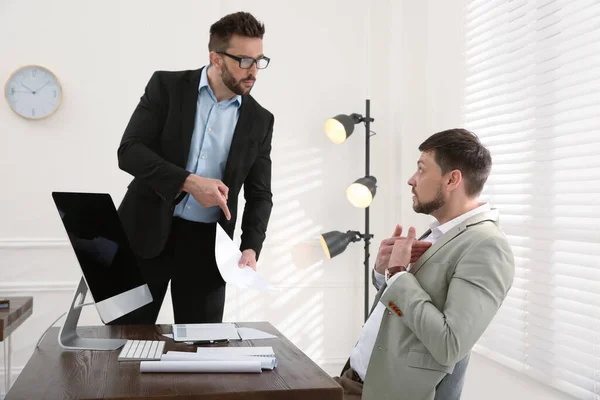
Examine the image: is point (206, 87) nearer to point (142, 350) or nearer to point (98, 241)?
point (98, 241)

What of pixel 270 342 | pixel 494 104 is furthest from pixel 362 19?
pixel 270 342

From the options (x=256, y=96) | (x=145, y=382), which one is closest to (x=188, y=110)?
(x=145, y=382)

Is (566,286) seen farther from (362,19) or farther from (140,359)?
(362,19)

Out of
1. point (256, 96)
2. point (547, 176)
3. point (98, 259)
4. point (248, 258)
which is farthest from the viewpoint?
point (256, 96)

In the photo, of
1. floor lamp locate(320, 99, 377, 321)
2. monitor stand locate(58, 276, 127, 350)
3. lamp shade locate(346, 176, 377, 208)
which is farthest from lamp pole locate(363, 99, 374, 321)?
monitor stand locate(58, 276, 127, 350)

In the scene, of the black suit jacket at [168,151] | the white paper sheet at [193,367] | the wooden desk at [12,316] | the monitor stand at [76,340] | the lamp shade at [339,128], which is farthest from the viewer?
the lamp shade at [339,128]

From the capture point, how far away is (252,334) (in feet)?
6.59

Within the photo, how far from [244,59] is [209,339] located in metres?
1.04

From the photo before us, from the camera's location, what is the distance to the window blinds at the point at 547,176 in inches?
102

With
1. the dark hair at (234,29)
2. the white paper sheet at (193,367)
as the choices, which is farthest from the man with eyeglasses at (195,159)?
the white paper sheet at (193,367)

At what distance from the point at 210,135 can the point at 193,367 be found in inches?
46.5

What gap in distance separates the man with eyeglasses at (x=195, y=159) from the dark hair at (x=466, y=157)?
70 cm

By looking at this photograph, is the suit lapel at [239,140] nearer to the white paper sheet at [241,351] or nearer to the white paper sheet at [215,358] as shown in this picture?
the white paper sheet at [241,351]

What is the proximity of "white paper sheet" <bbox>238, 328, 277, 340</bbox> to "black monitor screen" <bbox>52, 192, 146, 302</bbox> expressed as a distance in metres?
0.35
